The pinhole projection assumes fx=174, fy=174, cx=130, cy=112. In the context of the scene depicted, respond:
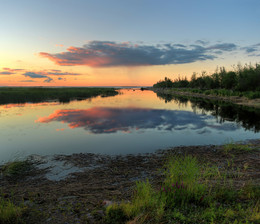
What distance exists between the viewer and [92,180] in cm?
866

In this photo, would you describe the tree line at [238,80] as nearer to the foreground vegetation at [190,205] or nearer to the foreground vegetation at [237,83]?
the foreground vegetation at [237,83]

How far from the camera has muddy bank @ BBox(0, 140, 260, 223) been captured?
19.1 ft

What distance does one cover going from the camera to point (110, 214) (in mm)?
5410

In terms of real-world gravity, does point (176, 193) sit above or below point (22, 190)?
above

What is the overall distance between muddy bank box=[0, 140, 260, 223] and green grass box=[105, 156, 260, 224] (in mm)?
744

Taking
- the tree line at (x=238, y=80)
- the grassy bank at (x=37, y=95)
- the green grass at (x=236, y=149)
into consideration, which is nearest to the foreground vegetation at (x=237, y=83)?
the tree line at (x=238, y=80)

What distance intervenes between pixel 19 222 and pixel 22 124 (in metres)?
20.8

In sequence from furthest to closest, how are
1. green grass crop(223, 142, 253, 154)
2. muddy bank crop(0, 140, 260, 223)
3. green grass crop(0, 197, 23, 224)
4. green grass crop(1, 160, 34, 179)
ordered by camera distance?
green grass crop(223, 142, 253, 154)
green grass crop(1, 160, 34, 179)
muddy bank crop(0, 140, 260, 223)
green grass crop(0, 197, 23, 224)

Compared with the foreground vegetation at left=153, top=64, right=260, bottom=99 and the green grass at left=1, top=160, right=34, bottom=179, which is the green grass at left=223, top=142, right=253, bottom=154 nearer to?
the green grass at left=1, top=160, right=34, bottom=179

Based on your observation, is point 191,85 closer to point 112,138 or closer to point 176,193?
point 112,138

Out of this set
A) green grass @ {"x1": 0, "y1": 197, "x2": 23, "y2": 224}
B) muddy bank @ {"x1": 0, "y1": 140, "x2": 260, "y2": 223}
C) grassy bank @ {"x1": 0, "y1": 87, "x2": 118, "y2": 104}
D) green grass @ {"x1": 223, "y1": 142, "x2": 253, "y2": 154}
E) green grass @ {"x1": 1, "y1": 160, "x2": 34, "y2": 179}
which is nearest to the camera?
green grass @ {"x1": 0, "y1": 197, "x2": 23, "y2": 224}

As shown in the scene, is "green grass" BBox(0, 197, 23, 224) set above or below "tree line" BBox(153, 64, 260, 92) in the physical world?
below

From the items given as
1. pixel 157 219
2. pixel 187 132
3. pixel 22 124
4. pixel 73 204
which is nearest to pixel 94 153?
pixel 73 204

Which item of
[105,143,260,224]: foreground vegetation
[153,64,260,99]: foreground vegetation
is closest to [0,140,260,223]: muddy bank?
[105,143,260,224]: foreground vegetation
